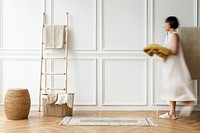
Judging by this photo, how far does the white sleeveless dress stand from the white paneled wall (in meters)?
0.81

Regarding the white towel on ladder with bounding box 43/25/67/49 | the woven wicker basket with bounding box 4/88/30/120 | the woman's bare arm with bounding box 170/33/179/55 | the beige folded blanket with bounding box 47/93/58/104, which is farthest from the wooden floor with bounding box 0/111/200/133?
the white towel on ladder with bounding box 43/25/67/49

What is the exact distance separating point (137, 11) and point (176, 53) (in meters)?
1.17

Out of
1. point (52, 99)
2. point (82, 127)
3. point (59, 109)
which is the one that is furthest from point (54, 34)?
point (82, 127)

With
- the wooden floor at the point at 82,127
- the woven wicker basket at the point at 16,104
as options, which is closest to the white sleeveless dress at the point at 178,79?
the wooden floor at the point at 82,127

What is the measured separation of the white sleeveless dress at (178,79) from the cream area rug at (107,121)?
478 millimetres

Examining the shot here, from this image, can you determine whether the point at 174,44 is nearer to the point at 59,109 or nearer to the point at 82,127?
the point at 82,127

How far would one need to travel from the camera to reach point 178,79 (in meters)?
4.21

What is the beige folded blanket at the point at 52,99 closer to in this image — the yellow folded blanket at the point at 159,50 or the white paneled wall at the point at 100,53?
the white paneled wall at the point at 100,53

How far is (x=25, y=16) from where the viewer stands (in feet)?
16.7

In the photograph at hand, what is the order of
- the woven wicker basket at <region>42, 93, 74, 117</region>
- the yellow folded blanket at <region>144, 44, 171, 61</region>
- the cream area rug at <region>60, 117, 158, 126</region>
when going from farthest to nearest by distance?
the woven wicker basket at <region>42, 93, 74, 117</region> < the yellow folded blanket at <region>144, 44, 171, 61</region> < the cream area rug at <region>60, 117, 158, 126</region>

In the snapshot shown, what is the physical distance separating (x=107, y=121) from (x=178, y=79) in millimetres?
1085

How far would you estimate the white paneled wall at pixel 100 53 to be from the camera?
508cm

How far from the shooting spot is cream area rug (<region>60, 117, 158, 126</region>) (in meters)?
3.88

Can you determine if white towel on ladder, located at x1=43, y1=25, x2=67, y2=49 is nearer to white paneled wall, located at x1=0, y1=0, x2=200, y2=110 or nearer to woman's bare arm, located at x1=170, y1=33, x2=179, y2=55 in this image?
white paneled wall, located at x1=0, y1=0, x2=200, y2=110
